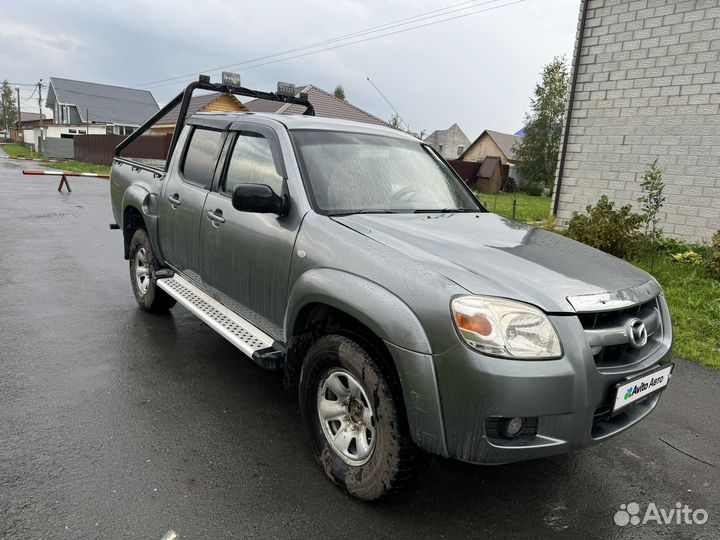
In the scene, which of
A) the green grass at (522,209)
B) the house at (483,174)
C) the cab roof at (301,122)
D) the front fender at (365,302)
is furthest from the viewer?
the house at (483,174)

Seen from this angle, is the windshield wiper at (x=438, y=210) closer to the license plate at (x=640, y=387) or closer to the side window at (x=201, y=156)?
the license plate at (x=640, y=387)

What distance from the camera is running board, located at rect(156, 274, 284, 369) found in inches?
124

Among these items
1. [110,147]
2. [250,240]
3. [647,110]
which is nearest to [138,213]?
[250,240]

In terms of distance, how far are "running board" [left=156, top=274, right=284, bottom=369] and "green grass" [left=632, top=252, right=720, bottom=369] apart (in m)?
3.93

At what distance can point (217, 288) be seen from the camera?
12.9 ft

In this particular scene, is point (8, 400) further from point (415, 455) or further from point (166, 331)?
point (415, 455)

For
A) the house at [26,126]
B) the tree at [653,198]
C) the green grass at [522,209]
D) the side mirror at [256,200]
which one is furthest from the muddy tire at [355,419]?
the house at [26,126]

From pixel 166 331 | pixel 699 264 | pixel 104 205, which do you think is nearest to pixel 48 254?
pixel 166 331

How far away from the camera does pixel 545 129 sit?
39.6m

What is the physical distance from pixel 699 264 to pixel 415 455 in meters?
7.49

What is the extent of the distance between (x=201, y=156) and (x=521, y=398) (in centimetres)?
334

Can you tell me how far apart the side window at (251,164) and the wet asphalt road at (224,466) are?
149 cm

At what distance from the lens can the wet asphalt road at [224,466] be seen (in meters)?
2.52

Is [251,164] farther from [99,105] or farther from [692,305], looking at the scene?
[99,105]
